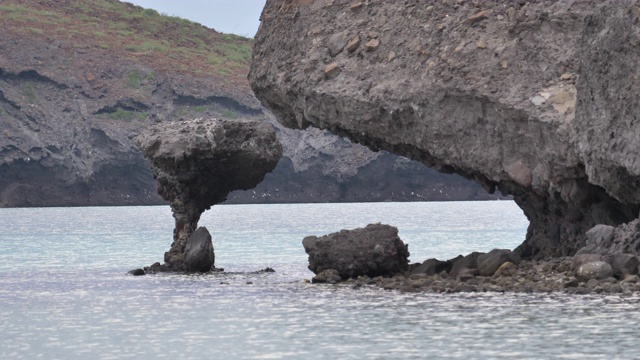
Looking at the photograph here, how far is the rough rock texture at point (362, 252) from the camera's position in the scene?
96.3 feet

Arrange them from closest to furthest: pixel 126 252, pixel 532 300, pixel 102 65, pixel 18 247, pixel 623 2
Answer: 1. pixel 532 300
2. pixel 623 2
3. pixel 126 252
4. pixel 18 247
5. pixel 102 65

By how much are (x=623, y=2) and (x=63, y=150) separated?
265 ft

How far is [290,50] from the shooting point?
32500 millimetres

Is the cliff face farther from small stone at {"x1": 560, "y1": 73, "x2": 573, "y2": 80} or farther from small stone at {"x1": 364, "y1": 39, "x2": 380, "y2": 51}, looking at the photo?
small stone at {"x1": 560, "y1": 73, "x2": 573, "y2": 80}

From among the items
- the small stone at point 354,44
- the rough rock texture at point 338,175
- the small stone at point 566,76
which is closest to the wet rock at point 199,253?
the small stone at point 354,44

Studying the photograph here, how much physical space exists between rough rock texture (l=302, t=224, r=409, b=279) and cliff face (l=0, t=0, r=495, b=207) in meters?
68.6

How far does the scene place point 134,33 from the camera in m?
132

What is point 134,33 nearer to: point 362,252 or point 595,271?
point 362,252

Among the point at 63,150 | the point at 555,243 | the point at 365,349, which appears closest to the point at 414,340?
the point at 365,349

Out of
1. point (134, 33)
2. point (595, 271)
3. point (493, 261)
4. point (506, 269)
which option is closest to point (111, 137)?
point (134, 33)

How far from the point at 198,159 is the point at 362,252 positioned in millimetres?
7652

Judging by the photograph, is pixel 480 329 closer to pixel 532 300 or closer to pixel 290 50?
pixel 532 300

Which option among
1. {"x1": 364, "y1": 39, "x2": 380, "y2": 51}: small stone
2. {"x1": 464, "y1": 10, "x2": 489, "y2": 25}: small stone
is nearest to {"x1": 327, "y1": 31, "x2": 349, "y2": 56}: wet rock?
{"x1": 364, "y1": 39, "x2": 380, "y2": 51}: small stone

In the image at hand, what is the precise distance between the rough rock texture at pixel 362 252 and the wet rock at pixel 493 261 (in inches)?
78.2
